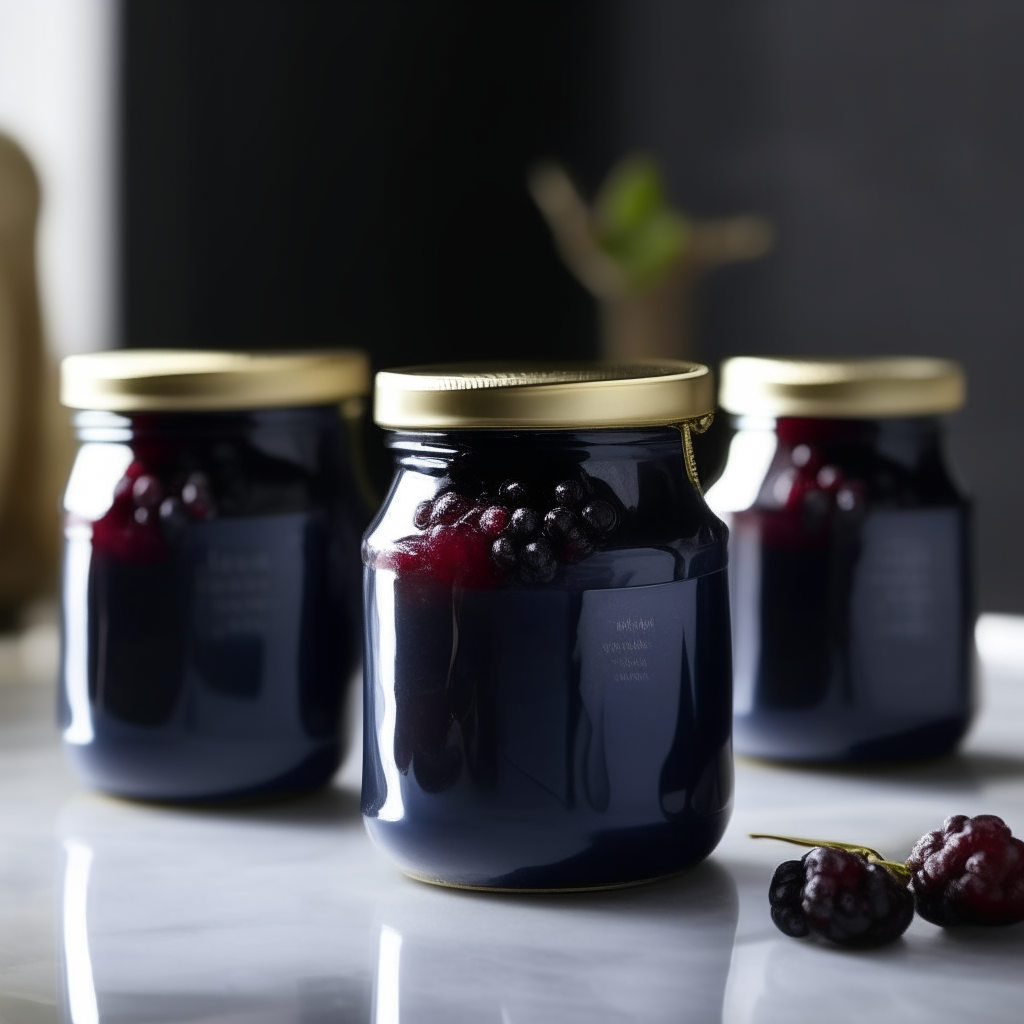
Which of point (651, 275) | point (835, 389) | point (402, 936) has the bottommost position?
point (402, 936)

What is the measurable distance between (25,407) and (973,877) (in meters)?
1.21

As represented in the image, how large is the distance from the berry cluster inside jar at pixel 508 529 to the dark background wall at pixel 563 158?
129 centimetres

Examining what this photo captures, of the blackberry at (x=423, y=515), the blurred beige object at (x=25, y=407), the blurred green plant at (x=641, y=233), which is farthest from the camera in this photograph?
the blurred green plant at (x=641, y=233)

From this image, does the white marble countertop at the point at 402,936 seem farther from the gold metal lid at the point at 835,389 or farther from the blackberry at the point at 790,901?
the gold metal lid at the point at 835,389

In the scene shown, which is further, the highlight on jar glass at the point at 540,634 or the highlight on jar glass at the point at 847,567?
the highlight on jar glass at the point at 847,567

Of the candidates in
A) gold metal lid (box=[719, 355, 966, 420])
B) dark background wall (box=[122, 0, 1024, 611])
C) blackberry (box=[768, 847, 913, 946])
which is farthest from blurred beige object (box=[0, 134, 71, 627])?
blackberry (box=[768, 847, 913, 946])

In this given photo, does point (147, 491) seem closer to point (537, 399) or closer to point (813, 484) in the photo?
point (537, 399)

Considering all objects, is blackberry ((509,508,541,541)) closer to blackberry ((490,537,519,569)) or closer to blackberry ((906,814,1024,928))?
blackberry ((490,537,519,569))

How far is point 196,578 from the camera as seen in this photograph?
36.2 inches

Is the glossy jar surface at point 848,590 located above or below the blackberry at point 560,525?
below

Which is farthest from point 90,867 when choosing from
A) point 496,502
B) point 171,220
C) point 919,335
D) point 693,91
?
point 693,91

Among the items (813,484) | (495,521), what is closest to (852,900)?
(495,521)

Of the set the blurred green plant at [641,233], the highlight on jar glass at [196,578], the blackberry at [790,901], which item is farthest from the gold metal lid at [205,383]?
the blurred green plant at [641,233]

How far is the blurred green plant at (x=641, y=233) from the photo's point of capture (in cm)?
196
